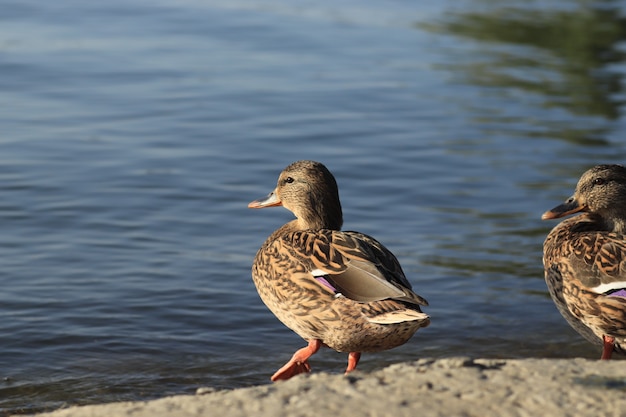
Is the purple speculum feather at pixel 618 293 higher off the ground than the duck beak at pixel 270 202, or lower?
lower

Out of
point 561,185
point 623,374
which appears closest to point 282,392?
point 623,374

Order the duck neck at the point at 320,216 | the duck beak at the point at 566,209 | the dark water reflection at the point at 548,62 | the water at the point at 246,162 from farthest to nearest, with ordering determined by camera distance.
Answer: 1. the dark water reflection at the point at 548,62
2. the water at the point at 246,162
3. the duck beak at the point at 566,209
4. the duck neck at the point at 320,216

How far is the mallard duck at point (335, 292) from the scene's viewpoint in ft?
19.3

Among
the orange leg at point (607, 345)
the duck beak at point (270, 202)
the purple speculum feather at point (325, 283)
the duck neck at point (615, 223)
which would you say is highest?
the duck beak at point (270, 202)

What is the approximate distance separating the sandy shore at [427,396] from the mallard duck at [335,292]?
2.64 ft

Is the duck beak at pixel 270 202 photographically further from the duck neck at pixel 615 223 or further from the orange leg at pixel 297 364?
the duck neck at pixel 615 223

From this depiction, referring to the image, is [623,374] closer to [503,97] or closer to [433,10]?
[503,97]

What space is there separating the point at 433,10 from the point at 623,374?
563 inches

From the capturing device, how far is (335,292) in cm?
602

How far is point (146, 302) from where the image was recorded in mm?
8203

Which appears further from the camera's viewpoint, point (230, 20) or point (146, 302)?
point (230, 20)

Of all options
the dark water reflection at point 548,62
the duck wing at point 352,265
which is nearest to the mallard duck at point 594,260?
the duck wing at point 352,265

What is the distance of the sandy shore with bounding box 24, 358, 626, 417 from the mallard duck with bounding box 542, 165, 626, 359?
116 centimetres

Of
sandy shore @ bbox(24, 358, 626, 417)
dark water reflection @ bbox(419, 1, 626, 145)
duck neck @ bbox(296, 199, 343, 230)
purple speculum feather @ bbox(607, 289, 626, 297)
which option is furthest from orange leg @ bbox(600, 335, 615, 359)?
dark water reflection @ bbox(419, 1, 626, 145)
